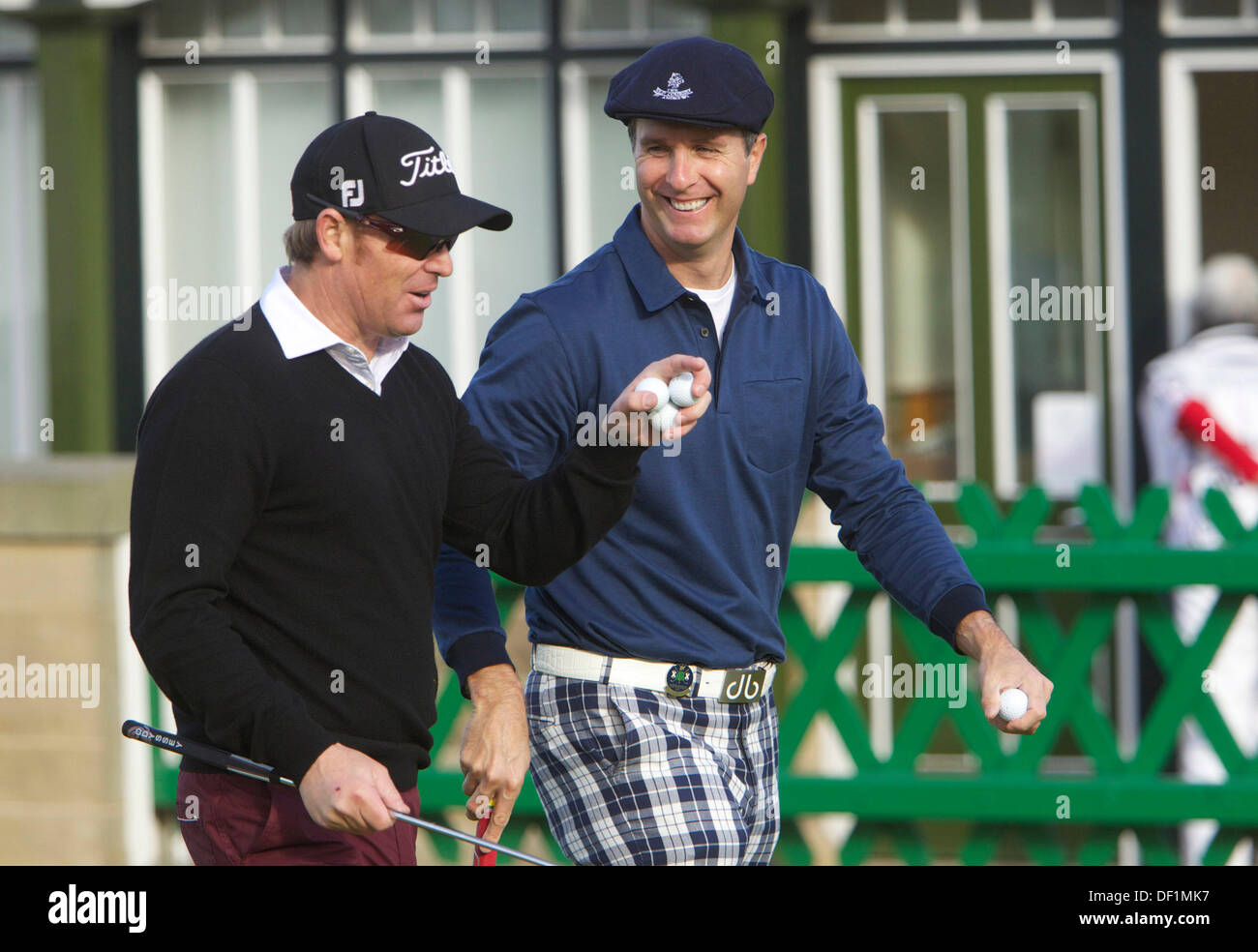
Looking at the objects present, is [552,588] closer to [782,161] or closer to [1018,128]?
[782,161]

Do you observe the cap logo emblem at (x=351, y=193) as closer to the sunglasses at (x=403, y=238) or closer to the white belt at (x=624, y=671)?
the sunglasses at (x=403, y=238)

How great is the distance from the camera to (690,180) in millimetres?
2924

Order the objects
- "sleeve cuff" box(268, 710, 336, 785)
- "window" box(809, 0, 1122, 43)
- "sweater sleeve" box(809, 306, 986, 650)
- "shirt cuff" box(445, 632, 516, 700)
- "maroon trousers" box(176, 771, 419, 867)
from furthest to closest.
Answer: "window" box(809, 0, 1122, 43) < "sweater sleeve" box(809, 306, 986, 650) < "shirt cuff" box(445, 632, 516, 700) < "maroon trousers" box(176, 771, 419, 867) < "sleeve cuff" box(268, 710, 336, 785)

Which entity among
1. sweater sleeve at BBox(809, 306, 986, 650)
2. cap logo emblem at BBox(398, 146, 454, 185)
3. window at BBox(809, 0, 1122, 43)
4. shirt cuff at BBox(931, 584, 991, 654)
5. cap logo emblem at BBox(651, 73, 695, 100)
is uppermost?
window at BBox(809, 0, 1122, 43)

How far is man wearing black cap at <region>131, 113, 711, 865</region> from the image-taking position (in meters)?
2.31

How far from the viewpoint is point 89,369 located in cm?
695

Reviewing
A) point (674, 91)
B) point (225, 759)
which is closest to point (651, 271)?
point (674, 91)

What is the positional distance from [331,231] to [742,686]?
3.73 feet

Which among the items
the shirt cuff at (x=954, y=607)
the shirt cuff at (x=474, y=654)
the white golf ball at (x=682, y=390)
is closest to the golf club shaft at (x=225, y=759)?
the shirt cuff at (x=474, y=654)

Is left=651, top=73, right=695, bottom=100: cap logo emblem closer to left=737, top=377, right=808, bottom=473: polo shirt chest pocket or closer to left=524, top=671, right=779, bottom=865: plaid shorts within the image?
left=737, top=377, right=808, bottom=473: polo shirt chest pocket

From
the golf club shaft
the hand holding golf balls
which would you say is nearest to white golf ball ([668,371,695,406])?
the hand holding golf balls

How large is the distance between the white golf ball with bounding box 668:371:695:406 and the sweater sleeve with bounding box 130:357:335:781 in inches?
24.2

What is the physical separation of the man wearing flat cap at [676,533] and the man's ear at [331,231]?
1.79 ft
